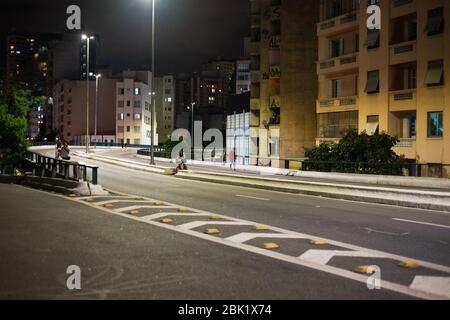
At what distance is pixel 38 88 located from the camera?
191375 millimetres

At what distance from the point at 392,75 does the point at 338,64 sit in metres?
5.81

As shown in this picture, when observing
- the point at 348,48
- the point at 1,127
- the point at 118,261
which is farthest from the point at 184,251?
the point at 348,48

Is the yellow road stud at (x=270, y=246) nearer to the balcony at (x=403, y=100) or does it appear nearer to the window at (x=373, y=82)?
the balcony at (x=403, y=100)

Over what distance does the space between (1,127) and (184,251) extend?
23.6 meters

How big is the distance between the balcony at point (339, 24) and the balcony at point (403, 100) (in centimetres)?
711

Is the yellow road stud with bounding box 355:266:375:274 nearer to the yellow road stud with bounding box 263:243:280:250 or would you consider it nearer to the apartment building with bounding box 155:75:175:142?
the yellow road stud with bounding box 263:243:280:250

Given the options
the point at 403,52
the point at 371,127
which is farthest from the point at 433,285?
the point at 371,127

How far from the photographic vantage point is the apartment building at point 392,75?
116 ft

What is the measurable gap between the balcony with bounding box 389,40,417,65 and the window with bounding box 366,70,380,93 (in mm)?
1666

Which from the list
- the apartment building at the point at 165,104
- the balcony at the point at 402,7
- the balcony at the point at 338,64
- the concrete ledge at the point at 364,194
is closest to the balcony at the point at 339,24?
the balcony at the point at 338,64

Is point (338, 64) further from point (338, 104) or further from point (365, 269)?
point (365, 269)

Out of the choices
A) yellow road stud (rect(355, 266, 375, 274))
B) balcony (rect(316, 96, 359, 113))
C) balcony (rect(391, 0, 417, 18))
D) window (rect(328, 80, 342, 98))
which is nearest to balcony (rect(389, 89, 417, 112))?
balcony (rect(316, 96, 359, 113))
